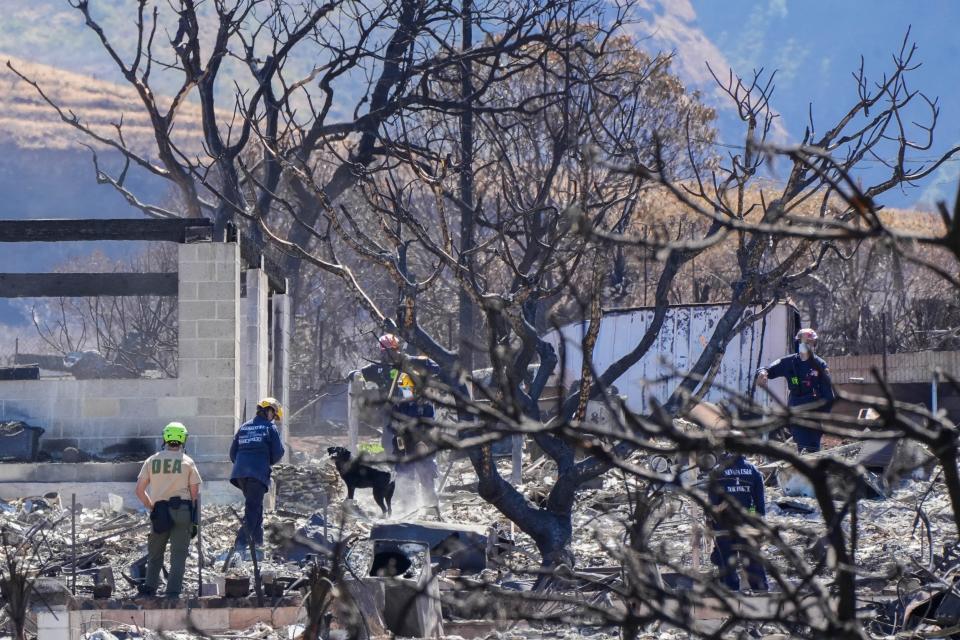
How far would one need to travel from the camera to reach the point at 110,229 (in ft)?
56.5

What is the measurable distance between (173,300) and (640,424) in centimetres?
3636

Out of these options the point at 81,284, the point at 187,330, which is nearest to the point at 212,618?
the point at 187,330

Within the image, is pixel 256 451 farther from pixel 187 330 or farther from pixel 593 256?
pixel 593 256

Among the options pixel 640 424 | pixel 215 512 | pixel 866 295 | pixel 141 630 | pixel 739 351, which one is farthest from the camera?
pixel 866 295

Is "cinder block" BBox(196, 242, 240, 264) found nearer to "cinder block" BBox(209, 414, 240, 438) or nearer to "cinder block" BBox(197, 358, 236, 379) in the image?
"cinder block" BBox(197, 358, 236, 379)

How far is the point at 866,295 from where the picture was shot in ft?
99.6

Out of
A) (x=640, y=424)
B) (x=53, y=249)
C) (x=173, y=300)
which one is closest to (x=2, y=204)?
(x=53, y=249)

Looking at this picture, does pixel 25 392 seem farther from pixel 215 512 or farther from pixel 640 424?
pixel 640 424

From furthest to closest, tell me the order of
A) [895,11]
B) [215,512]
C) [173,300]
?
[895,11]
[173,300]
[215,512]

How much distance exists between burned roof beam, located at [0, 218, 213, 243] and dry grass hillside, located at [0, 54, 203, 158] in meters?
97.0

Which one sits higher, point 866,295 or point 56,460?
point 866,295

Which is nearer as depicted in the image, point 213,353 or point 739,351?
point 213,353

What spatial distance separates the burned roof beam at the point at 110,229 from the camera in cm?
1659

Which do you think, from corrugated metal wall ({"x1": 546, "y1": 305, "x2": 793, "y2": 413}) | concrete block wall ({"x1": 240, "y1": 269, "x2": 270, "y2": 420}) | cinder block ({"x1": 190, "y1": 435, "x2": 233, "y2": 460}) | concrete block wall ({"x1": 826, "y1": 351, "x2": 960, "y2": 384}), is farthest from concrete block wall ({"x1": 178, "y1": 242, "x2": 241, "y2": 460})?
concrete block wall ({"x1": 826, "y1": 351, "x2": 960, "y2": 384})
